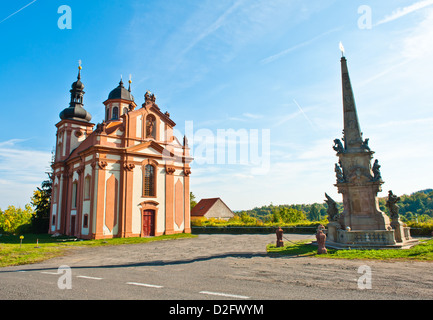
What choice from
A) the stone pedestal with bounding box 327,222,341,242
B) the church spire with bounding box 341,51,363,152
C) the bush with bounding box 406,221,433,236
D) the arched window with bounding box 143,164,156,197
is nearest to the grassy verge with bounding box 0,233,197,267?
the arched window with bounding box 143,164,156,197

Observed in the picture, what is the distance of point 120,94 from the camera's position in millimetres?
39531

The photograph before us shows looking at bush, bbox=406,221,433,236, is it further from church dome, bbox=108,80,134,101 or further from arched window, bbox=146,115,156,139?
church dome, bbox=108,80,134,101

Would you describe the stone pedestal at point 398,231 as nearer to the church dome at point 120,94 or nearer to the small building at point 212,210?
the church dome at point 120,94

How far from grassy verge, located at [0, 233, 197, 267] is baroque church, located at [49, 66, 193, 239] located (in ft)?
7.19

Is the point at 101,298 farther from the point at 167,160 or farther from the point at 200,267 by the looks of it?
the point at 167,160

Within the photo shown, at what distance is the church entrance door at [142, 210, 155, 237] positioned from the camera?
2969cm

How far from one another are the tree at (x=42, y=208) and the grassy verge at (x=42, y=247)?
14.5 meters

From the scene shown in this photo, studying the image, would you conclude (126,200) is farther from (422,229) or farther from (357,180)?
(422,229)

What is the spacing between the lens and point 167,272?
10320mm

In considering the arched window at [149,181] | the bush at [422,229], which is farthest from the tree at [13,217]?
the bush at [422,229]

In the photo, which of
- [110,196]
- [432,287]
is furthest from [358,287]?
[110,196]

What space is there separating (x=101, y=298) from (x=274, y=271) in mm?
5715
